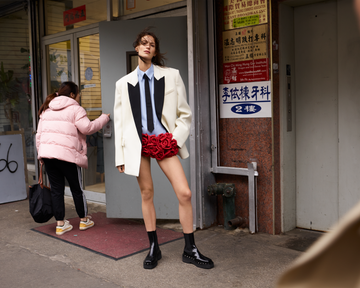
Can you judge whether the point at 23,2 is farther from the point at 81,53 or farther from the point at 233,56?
the point at 233,56

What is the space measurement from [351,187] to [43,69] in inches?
197

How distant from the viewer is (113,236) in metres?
4.37

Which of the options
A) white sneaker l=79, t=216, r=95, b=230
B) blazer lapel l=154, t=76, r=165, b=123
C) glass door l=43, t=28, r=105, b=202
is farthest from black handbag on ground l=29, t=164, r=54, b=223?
blazer lapel l=154, t=76, r=165, b=123

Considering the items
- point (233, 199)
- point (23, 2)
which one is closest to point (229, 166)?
point (233, 199)

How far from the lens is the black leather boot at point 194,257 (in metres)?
3.34

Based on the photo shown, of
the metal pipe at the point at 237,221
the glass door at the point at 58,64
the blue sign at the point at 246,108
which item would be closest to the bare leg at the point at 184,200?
the metal pipe at the point at 237,221

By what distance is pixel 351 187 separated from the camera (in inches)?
157

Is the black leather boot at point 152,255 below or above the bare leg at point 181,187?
below

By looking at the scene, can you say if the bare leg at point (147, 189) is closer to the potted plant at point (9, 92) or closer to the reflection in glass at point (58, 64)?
the reflection in glass at point (58, 64)

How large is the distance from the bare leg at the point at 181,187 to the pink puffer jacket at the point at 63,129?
1432 millimetres

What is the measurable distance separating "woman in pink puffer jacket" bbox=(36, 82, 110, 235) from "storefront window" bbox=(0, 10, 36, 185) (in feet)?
8.25

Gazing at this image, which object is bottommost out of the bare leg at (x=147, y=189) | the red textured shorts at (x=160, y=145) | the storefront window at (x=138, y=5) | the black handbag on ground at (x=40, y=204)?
the black handbag on ground at (x=40, y=204)

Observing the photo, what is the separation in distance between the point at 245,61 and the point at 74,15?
3178 mm

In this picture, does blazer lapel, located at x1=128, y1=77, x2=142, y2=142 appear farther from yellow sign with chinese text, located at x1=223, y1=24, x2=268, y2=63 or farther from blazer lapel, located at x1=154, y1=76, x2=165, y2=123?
yellow sign with chinese text, located at x1=223, y1=24, x2=268, y2=63
